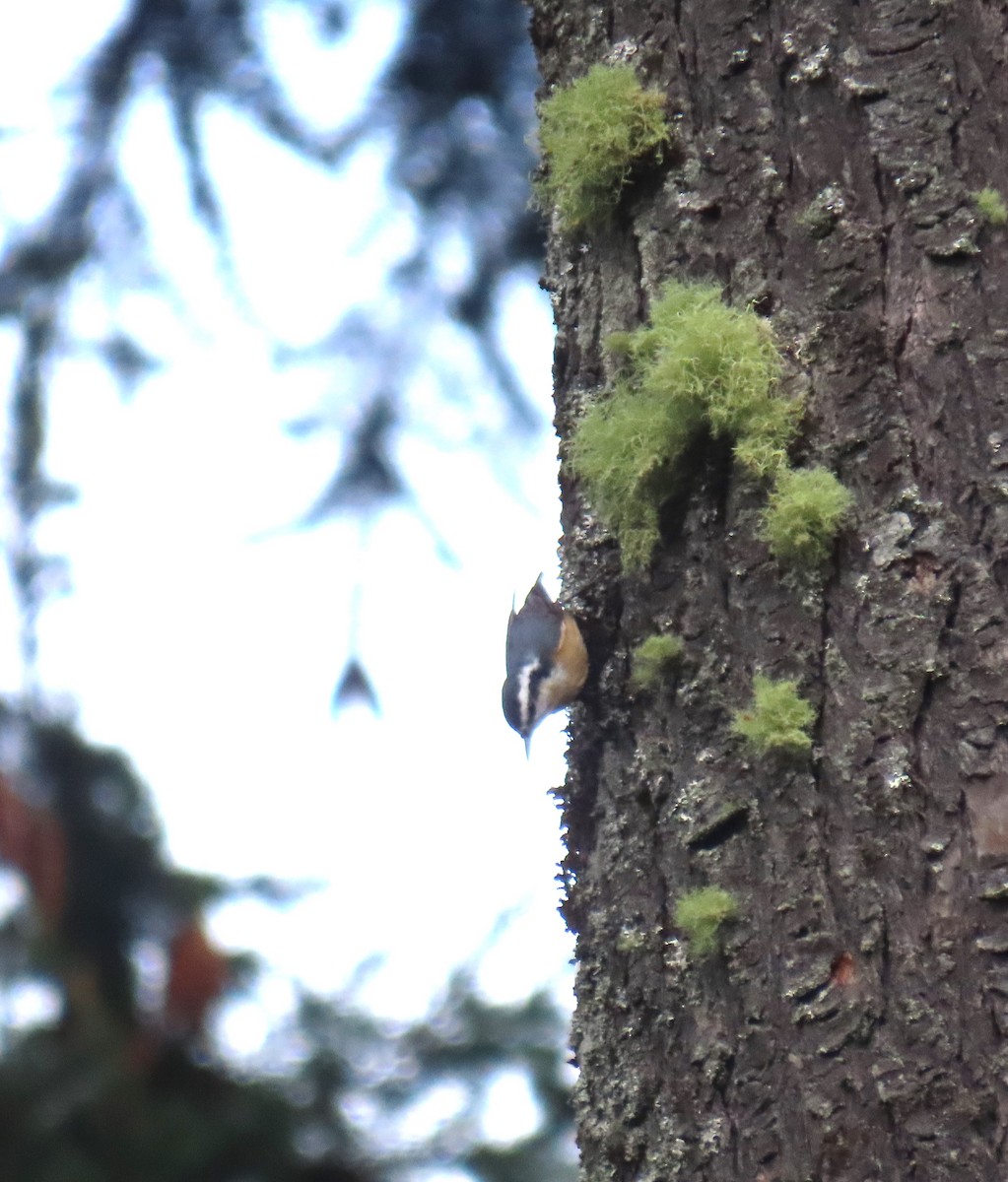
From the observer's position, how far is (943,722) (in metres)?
1.34

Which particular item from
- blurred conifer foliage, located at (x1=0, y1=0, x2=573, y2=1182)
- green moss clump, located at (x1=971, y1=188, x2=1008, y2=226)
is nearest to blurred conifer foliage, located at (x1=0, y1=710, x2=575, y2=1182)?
blurred conifer foliage, located at (x1=0, y1=0, x2=573, y2=1182)

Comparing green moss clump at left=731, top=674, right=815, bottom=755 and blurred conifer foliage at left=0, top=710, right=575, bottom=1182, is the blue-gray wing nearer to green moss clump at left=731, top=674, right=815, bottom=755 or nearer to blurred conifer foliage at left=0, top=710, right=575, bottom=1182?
green moss clump at left=731, top=674, right=815, bottom=755

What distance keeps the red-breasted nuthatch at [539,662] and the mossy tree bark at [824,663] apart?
39 millimetres

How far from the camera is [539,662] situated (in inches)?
78.6

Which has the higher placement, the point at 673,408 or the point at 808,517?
the point at 673,408

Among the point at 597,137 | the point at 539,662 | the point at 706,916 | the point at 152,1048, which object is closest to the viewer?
the point at 706,916

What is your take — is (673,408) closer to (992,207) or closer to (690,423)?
(690,423)

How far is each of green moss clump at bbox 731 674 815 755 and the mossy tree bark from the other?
0.05ft

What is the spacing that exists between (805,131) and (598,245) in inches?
11.7

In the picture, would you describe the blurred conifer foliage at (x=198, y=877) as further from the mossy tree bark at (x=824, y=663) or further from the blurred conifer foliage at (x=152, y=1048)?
the mossy tree bark at (x=824, y=663)

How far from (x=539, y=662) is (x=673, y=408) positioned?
21.5 inches

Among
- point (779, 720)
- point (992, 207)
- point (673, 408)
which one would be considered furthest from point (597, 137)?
point (779, 720)

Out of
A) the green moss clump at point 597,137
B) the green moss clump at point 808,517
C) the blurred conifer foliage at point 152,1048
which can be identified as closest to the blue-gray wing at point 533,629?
the green moss clump at point 808,517

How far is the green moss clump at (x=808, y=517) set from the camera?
1436 mm
